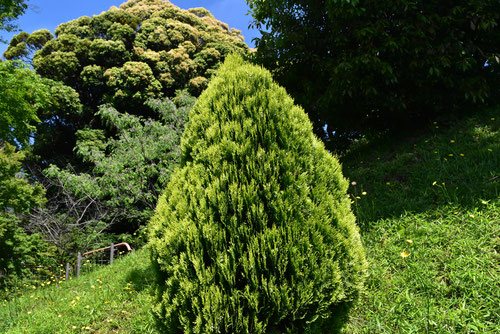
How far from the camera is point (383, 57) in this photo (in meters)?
6.39

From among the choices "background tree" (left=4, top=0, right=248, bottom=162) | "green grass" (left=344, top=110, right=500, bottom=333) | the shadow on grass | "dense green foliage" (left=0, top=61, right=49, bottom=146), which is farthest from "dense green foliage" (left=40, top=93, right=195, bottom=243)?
"green grass" (left=344, top=110, right=500, bottom=333)

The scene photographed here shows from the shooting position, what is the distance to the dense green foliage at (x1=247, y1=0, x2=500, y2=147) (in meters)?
6.00

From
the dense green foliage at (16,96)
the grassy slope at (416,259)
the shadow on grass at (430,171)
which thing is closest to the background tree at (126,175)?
the dense green foliage at (16,96)

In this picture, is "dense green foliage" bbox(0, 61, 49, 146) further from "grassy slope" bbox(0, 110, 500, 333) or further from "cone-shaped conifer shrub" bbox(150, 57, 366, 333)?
"cone-shaped conifer shrub" bbox(150, 57, 366, 333)

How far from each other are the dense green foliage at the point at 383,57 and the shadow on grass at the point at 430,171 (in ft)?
2.03

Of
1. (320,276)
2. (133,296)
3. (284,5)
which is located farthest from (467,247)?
(284,5)

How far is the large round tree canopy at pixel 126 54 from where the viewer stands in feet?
50.1

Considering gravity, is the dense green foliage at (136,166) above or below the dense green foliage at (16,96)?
below

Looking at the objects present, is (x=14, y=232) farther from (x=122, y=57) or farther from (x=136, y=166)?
(x=122, y=57)

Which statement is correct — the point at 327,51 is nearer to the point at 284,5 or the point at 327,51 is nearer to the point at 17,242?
the point at 284,5

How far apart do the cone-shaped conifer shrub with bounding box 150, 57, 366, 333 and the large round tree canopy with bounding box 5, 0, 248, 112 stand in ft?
42.2

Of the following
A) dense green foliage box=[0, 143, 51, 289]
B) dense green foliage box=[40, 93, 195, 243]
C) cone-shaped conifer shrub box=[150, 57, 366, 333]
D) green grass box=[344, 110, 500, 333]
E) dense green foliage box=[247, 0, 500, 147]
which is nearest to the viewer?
cone-shaped conifer shrub box=[150, 57, 366, 333]

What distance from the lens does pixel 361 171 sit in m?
6.07

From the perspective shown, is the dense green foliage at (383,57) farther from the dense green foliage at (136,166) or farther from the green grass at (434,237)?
the dense green foliage at (136,166)
